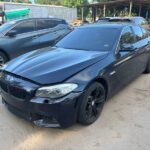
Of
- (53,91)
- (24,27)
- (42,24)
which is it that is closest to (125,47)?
(53,91)

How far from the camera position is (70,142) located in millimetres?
3182

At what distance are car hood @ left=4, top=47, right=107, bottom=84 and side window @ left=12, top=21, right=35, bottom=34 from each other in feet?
11.3

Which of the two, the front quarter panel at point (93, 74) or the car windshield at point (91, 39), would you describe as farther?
the car windshield at point (91, 39)

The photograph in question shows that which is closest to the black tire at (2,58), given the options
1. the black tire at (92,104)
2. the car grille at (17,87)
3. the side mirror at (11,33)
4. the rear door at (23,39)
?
the rear door at (23,39)

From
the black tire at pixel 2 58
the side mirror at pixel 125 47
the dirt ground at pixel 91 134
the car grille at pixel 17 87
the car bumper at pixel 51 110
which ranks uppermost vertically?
the side mirror at pixel 125 47

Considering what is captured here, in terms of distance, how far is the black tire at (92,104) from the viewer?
10.9 ft

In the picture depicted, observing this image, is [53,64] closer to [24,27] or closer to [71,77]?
[71,77]

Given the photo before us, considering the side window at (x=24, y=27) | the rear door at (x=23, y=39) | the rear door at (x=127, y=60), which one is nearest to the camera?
Answer: the rear door at (x=127, y=60)

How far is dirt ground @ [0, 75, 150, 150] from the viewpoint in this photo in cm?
310

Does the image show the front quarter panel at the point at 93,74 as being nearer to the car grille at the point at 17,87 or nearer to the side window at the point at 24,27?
the car grille at the point at 17,87

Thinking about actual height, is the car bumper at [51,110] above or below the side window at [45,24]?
below

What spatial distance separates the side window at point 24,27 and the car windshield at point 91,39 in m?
2.97

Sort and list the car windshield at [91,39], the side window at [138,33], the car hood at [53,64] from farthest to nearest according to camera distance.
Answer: the side window at [138,33]
the car windshield at [91,39]
the car hood at [53,64]

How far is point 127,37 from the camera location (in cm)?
471
